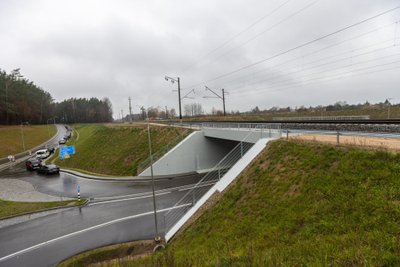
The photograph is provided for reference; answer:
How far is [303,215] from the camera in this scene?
7766 millimetres

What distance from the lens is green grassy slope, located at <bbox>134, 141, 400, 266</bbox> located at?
5.07 metres

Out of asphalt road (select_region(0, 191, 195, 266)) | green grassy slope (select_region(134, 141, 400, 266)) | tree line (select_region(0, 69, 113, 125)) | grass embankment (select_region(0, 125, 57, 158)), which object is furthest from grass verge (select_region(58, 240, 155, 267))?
tree line (select_region(0, 69, 113, 125))

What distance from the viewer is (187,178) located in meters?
24.1

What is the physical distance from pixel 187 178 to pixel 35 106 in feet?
329

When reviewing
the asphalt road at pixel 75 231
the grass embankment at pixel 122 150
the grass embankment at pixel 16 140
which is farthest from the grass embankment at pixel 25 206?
the grass embankment at pixel 16 140

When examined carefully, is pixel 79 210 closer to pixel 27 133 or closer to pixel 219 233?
pixel 219 233

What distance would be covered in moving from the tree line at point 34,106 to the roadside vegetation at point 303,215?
85405 mm

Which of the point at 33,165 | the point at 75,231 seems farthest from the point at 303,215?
the point at 33,165

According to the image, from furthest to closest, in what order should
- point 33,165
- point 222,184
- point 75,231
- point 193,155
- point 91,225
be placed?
point 33,165 < point 193,155 < point 91,225 < point 75,231 < point 222,184

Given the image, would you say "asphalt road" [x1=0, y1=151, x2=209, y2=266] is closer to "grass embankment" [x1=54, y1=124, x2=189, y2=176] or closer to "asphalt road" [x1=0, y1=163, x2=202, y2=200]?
"asphalt road" [x1=0, y1=163, x2=202, y2=200]

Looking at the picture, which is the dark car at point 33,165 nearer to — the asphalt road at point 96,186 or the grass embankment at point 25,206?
the asphalt road at point 96,186

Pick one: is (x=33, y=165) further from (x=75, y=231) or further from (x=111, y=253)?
(x=111, y=253)

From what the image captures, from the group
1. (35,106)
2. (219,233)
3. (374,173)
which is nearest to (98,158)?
(219,233)

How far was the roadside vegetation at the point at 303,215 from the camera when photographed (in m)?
5.07
